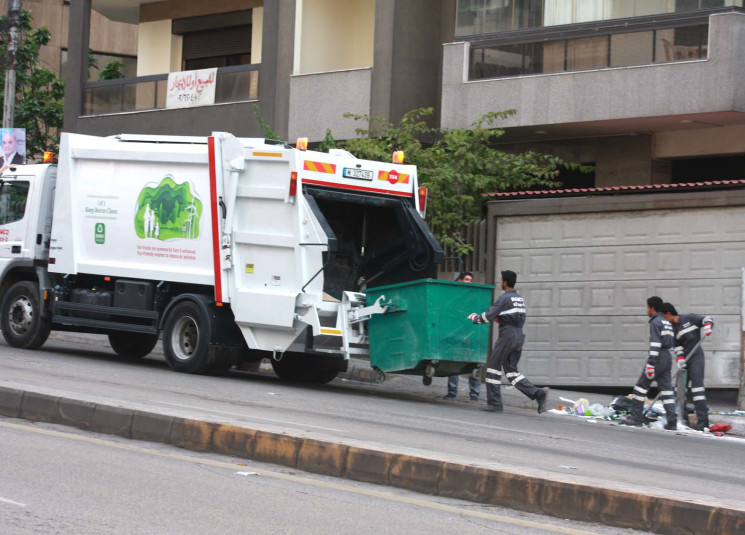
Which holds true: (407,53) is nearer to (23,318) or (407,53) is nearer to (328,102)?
(328,102)

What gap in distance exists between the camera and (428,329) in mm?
13164

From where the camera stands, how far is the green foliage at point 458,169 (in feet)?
59.8

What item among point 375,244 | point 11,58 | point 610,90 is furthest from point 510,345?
point 11,58

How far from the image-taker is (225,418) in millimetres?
9945

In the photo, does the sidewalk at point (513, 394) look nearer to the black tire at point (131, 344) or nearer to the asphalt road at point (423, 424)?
the asphalt road at point (423, 424)

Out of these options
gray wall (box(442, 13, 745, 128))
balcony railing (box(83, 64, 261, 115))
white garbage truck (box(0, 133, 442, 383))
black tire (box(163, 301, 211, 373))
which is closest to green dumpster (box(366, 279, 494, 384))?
white garbage truck (box(0, 133, 442, 383))

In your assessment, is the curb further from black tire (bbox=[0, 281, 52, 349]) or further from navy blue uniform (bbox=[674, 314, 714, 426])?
navy blue uniform (bbox=[674, 314, 714, 426])

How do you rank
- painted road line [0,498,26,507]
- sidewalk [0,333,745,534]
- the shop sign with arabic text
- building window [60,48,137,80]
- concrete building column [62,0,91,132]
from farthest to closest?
1. building window [60,48,137,80]
2. concrete building column [62,0,91,132]
3. the shop sign with arabic text
4. sidewalk [0,333,745,534]
5. painted road line [0,498,26,507]

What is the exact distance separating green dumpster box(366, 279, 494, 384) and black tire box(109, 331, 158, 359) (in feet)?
15.9

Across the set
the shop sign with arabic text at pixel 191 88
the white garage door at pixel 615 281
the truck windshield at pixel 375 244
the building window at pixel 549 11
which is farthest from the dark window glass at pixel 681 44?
the shop sign with arabic text at pixel 191 88

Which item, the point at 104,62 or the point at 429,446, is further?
the point at 104,62

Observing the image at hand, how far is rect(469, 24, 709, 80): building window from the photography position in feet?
60.6

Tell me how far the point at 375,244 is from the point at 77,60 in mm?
15135

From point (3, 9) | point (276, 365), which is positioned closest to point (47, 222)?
point (276, 365)
